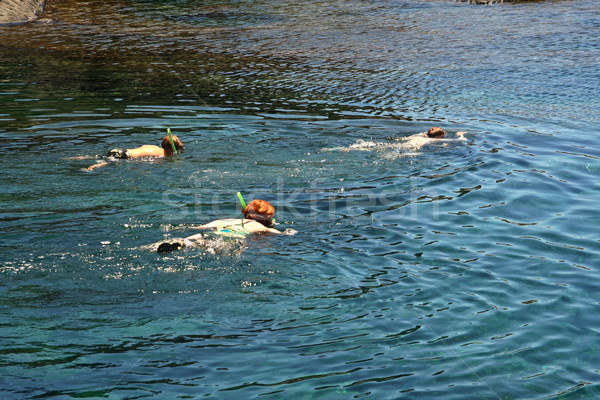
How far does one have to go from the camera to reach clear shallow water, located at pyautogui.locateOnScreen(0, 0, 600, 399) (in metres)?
6.22

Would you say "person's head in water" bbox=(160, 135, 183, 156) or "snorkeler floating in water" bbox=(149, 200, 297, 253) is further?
"person's head in water" bbox=(160, 135, 183, 156)

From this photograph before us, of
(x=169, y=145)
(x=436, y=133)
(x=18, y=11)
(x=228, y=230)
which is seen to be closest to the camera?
(x=228, y=230)

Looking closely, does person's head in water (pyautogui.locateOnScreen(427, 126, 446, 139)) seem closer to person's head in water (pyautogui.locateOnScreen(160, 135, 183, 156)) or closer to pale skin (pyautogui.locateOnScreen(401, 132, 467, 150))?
pale skin (pyautogui.locateOnScreen(401, 132, 467, 150))

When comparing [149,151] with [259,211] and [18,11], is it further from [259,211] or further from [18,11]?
[18,11]

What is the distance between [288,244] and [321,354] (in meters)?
2.78

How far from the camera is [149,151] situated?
12.4m

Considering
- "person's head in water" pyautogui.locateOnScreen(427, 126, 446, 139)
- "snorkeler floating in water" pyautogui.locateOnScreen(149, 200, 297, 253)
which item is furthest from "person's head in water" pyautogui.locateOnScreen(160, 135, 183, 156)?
"person's head in water" pyautogui.locateOnScreen(427, 126, 446, 139)

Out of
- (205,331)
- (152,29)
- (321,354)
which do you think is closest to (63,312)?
(205,331)

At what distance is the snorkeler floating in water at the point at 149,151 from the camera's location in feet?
39.4

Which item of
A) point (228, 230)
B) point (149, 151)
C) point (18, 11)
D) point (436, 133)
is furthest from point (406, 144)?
point (18, 11)

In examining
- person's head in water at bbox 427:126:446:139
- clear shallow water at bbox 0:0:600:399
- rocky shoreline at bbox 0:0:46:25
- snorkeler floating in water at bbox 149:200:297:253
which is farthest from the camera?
rocky shoreline at bbox 0:0:46:25

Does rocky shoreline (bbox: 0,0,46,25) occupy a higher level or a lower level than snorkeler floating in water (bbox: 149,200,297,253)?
higher

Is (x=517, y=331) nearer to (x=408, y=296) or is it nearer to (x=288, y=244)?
(x=408, y=296)

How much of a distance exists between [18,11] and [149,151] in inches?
757
